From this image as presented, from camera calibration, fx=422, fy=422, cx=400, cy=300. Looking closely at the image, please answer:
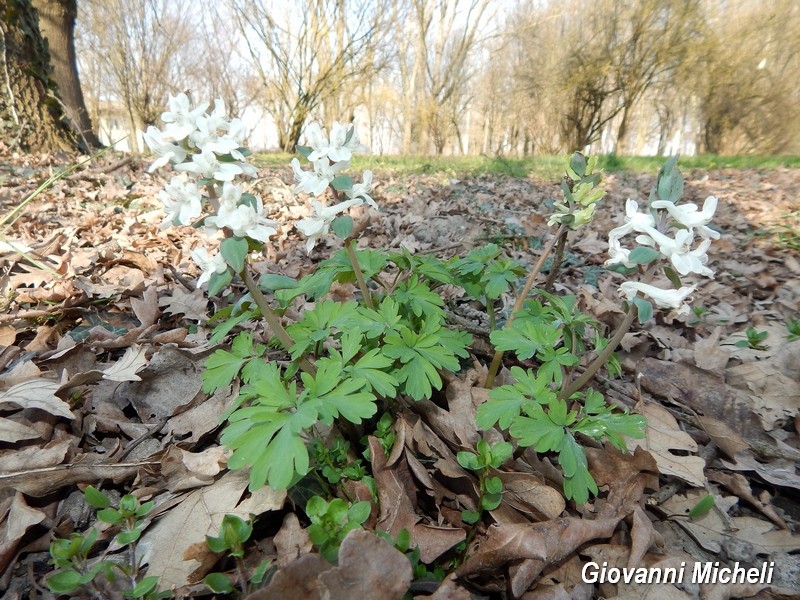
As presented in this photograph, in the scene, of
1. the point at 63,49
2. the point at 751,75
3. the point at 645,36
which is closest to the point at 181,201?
the point at 63,49

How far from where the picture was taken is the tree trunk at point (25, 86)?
5.11 m

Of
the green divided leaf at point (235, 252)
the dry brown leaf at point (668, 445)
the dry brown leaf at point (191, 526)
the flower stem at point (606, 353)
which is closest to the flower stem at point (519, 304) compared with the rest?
the flower stem at point (606, 353)

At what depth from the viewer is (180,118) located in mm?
1277

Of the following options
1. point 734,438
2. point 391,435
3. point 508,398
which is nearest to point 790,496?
point 734,438

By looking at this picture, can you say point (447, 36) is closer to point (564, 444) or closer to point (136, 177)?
point (136, 177)

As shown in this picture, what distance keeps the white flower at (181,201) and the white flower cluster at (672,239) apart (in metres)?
1.29

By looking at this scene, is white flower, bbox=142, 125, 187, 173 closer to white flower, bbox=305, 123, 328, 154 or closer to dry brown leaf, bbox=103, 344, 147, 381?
white flower, bbox=305, 123, 328, 154

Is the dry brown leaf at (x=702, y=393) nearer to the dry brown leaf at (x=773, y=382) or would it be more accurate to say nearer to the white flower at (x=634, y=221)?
the dry brown leaf at (x=773, y=382)

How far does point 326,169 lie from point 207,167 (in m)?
0.39

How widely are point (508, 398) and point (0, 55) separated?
7039mm

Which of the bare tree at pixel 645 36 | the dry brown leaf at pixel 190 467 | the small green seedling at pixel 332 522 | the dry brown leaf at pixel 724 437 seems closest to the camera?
the small green seedling at pixel 332 522

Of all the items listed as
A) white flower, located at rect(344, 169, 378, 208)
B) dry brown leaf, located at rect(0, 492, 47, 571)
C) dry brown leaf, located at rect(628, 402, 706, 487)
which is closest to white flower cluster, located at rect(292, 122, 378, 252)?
white flower, located at rect(344, 169, 378, 208)

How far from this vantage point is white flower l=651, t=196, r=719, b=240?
1.20 meters

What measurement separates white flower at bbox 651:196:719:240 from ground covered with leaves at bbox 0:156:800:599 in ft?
2.56
